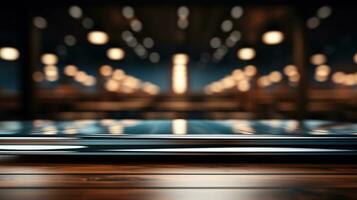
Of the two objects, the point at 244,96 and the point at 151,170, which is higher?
the point at 244,96

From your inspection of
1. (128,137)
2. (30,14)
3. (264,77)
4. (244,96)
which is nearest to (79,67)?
(264,77)

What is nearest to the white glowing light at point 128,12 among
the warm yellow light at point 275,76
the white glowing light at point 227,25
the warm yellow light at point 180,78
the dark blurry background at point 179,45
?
the dark blurry background at point 179,45

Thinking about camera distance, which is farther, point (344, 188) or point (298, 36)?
point (298, 36)

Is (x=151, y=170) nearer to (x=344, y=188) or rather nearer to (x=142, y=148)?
(x=142, y=148)

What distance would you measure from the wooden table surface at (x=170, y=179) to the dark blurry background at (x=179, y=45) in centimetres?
340

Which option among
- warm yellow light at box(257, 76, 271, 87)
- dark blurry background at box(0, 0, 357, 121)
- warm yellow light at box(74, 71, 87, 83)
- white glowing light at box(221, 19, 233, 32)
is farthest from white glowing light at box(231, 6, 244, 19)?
warm yellow light at box(257, 76, 271, 87)

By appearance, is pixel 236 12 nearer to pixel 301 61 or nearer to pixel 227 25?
pixel 227 25

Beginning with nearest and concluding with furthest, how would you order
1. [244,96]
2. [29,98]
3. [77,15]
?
[29,98] → [77,15] → [244,96]

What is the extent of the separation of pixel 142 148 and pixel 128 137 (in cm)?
11

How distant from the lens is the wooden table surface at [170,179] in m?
2.14

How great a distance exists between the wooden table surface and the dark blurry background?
3.40 m

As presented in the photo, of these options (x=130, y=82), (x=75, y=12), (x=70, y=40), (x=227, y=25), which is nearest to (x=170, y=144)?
(x=75, y=12)

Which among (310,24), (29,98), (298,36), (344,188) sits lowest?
(344,188)

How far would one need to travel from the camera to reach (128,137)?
253cm
